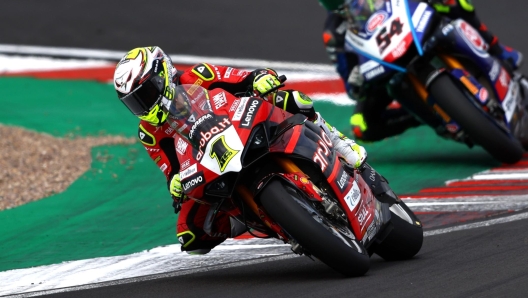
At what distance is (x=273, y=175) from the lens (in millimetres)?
5301

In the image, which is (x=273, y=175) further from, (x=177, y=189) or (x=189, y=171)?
(x=177, y=189)

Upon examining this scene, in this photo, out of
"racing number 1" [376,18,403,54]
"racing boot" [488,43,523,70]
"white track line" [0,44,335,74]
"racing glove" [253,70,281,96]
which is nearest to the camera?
"racing glove" [253,70,281,96]

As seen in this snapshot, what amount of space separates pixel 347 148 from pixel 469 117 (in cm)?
282

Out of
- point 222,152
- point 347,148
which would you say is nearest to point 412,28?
point 347,148

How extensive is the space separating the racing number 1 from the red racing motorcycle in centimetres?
329

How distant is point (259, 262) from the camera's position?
254 inches

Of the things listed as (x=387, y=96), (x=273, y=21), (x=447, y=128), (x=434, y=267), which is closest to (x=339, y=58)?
(x=387, y=96)

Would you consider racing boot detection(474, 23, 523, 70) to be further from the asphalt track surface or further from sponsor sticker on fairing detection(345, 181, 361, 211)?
sponsor sticker on fairing detection(345, 181, 361, 211)

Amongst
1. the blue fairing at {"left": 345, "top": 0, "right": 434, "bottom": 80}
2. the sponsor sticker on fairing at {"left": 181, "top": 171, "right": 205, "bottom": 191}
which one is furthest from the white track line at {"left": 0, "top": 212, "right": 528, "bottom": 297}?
the blue fairing at {"left": 345, "top": 0, "right": 434, "bottom": 80}

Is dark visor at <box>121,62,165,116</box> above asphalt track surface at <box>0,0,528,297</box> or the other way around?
above

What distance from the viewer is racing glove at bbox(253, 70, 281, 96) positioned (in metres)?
5.91

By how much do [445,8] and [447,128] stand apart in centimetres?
118

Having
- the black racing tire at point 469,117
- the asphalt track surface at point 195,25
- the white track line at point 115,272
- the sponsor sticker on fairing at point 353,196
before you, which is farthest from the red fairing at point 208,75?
the asphalt track surface at point 195,25

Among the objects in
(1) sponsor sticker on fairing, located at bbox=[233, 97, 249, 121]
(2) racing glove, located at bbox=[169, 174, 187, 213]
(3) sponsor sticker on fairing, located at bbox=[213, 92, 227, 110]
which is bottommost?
(2) racing glove, located at bbox=[169, 174, 187, 213]
